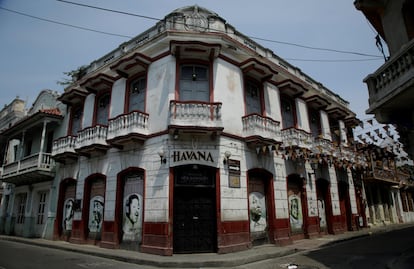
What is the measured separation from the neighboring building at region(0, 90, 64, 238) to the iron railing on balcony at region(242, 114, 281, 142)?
Result: 1195cm

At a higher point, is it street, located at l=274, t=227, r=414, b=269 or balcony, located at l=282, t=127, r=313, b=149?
balcony, located at l=282, t=127, r=313, b=149

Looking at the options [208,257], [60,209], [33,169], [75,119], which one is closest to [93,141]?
[75,119]

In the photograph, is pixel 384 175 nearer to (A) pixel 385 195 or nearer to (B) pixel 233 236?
(A) pixel 385 195

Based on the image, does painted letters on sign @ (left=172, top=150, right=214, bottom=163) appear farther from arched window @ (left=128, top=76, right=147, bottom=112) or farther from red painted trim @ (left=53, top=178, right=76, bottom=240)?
red painted trim @ (left=53, top=178, right=76, bottom=240)

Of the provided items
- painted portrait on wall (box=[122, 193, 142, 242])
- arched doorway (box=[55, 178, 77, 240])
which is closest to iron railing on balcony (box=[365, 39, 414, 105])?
painted portrait on wall (box=[122, 193, 142, 242])

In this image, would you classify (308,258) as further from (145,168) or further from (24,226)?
(24,226)

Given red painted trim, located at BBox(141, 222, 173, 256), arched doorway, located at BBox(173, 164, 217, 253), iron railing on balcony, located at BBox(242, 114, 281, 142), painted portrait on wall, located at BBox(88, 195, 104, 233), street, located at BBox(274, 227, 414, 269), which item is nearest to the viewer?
street, located at BBox(274, 227, 414, 269)

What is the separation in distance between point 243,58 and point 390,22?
6.17 metres

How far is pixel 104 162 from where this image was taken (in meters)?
13.4

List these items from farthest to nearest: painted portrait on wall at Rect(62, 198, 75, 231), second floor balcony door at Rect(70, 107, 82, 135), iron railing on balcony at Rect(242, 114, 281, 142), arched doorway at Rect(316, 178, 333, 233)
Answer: second floor balcony door at Rect(70, 107, 82, 135)
arched doorway at Rect(316, 178, 333, 233)
painted portrait on wall at Rect(62, 198, 75, 231)
iron railing on balcony at Rect(242, 114, 281, 142)

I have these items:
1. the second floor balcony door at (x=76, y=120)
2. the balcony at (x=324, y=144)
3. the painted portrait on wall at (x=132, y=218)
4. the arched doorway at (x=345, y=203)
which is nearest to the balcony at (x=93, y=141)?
the second floor balcony door at (x=76, y=120)

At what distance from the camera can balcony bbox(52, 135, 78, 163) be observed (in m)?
14.9

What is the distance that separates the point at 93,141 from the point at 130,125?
2.79 metres

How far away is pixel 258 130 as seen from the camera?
12086mm
